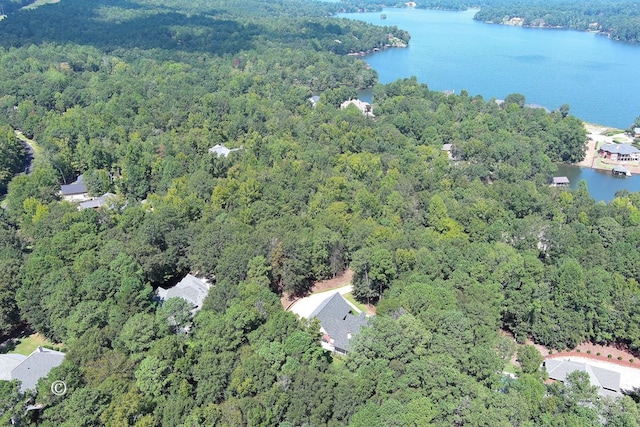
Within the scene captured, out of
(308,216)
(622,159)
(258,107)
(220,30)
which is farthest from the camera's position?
(220,30)

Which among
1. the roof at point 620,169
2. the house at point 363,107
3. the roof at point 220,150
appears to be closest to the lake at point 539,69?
the roof at point 620,169

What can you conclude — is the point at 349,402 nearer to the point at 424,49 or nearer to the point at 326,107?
the point at 326,107

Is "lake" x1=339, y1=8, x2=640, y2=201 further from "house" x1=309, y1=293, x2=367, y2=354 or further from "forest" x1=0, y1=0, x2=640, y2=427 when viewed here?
"house" x1=309, y1=293, x2=367, y2=354

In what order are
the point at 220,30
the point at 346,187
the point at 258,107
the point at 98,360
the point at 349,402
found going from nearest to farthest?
the point at 349,402, the point at 98,360, the point at 346,187, the point at 258,107, the point at 220,30

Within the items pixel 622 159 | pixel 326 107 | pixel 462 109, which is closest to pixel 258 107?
pixel 326 107

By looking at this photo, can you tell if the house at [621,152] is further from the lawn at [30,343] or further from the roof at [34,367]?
the lawn at [30,343]

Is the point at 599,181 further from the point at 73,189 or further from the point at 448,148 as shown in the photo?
the point at 73,189

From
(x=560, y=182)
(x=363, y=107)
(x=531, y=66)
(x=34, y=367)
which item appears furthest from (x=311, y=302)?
(x=531, y=66)
